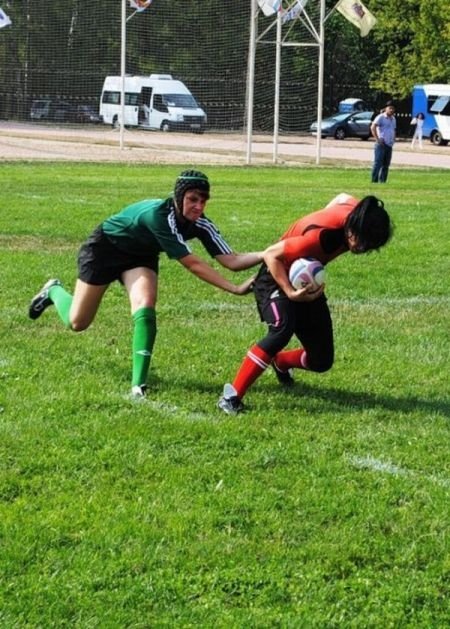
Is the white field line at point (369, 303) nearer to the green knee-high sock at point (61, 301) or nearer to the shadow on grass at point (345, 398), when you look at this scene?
the green knee-high sock at point (61, 301)

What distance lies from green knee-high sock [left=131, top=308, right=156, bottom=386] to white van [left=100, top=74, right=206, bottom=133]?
4019cm

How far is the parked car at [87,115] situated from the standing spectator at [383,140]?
28653 millimetres

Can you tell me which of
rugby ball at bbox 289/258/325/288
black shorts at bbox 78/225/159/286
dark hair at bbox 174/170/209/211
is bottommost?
black shorts at bbox 78/225/159/286

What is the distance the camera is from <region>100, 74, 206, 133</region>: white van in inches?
1827

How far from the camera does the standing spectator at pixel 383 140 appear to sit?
2258 centimetres

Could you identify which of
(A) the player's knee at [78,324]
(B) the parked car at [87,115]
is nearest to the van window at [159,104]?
(B) the parked car at [87,115]

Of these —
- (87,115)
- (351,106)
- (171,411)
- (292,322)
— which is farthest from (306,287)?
(351,106)

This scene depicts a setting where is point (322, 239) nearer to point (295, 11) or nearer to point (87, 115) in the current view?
point (295, 11)

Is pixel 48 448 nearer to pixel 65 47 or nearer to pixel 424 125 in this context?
pixel 65 47

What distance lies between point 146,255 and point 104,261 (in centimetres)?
27

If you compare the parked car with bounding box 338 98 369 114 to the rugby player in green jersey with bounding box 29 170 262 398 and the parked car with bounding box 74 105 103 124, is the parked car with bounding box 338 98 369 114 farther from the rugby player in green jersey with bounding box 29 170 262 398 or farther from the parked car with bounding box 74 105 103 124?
the rugby player in green jersey with bounding box 29 170 262 398

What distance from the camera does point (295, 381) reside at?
6.69m

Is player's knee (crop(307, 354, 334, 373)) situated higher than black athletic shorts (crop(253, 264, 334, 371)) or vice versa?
black athletic shorts (crop(253, 264, 334, 371))

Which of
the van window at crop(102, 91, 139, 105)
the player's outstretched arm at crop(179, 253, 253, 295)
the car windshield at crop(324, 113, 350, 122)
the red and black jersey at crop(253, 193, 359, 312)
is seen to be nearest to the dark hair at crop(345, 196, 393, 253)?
the red and black jersey at crop(253, 193, 359, 312)
